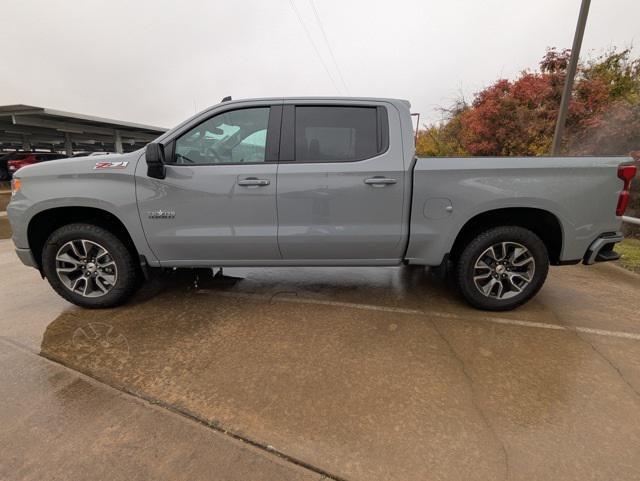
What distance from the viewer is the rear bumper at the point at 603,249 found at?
2945mm

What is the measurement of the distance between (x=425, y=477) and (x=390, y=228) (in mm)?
1889

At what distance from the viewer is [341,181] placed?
114 inches

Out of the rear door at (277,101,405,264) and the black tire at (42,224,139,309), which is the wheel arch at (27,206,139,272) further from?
the rear door at (277,101,405,264)

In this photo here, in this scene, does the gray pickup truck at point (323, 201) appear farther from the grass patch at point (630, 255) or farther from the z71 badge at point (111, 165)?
the grass patch at point (630, 255)

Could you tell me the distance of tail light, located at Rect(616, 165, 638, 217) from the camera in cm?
279

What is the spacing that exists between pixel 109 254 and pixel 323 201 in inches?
82.5

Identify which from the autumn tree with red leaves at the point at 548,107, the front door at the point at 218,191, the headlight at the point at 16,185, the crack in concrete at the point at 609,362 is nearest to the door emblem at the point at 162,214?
the front door at the point at 218,191

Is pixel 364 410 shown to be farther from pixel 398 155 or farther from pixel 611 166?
pixel 611 166

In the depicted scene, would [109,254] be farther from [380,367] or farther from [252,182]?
[380,367]

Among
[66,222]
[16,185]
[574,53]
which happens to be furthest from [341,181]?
[574,53]

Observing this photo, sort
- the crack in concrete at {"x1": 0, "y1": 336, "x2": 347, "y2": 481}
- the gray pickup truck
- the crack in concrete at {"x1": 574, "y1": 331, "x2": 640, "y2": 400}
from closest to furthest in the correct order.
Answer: the crack in concrete at {"x1": 0, "y1": 336, "x2": 347, "y2": 481}, the crack in concrete at {"x1": 574, "y1": 331, "x2": 640, "y2": 400}, the gray pickup truck

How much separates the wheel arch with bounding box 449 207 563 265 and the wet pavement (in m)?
0.65

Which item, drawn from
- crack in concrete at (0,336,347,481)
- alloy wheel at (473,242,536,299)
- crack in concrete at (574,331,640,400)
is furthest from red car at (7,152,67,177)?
crack in concrete at (574,331,640,400)

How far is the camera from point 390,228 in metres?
3.01
